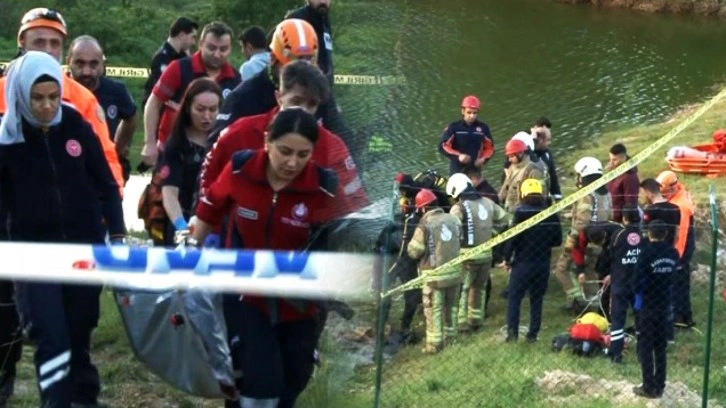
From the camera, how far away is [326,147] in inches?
210

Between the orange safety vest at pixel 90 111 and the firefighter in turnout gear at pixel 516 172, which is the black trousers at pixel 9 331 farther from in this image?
the firefighter in turnout gear at pixel 516 172

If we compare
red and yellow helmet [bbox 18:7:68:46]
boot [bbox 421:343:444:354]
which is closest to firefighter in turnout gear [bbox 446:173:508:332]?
boot [bbox 421:343:444:354]

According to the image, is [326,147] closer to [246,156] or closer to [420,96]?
[246,156]

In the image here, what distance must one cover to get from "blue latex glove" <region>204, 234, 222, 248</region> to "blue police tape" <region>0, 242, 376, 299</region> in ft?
0.36

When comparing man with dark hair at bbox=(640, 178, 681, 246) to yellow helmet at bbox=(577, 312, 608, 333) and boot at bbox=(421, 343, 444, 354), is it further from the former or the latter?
boot at bbox=(421, 343, 444, 354)

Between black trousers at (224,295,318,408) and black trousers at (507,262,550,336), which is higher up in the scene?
black trousers at (224,295,318,408)

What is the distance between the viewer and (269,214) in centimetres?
519

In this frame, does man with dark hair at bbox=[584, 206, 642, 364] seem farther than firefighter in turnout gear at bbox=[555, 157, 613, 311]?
No

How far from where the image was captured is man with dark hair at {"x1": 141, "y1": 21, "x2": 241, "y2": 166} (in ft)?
27.1

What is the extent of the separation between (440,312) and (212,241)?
4528mm

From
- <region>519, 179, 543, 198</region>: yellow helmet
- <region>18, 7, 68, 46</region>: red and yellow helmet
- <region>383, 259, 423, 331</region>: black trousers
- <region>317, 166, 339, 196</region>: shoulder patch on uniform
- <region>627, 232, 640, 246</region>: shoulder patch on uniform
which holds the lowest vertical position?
<region>383, 259, 423, 331</region>: black trousers

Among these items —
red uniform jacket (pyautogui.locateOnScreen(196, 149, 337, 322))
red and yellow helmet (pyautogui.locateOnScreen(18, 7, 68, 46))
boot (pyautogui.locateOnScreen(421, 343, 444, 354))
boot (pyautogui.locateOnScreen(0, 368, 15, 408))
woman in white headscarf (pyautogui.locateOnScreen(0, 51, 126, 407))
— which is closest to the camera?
red uniform jacket (pyautogui.locateOnScreen(196, 149, 337, 322))

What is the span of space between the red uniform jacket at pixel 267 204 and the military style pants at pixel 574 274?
601 centimetres

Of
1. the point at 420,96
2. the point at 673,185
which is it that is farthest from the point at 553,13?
the point at 673,185
